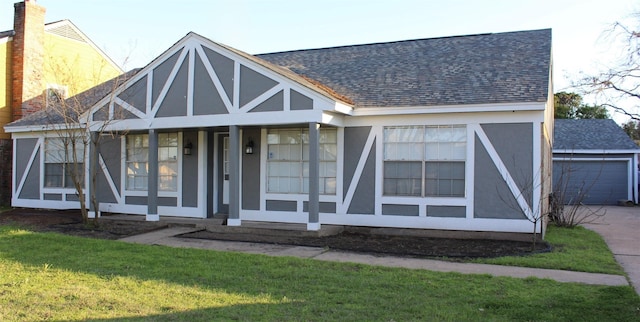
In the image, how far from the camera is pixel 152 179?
42.5ft

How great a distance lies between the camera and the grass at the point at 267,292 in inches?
213

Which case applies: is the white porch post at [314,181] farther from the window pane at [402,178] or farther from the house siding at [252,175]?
the house siding at [252,175]

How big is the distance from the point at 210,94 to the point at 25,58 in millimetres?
10532

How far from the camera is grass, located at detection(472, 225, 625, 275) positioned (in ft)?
26.6

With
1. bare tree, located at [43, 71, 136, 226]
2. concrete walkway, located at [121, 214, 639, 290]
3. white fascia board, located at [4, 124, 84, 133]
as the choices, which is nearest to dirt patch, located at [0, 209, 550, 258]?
concrete walkway, located at [121, 214, 639, 290]

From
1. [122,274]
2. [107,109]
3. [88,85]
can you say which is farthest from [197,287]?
[88,85]

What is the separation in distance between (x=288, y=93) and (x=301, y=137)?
59.7 inches

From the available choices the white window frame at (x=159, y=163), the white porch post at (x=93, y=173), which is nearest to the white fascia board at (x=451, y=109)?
the white window frame at (x=159, y=163)

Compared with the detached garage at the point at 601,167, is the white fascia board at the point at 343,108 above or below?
above

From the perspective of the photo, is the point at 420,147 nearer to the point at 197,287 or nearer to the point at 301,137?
the point at 301,137

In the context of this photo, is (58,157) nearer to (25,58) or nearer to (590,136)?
(25,58)

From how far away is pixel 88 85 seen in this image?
847 inches

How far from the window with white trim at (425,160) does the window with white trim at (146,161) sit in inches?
233

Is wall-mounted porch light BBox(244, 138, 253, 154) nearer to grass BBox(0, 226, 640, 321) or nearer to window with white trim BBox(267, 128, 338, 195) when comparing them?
window with white trim BBox(267, 128, 338, 195)
